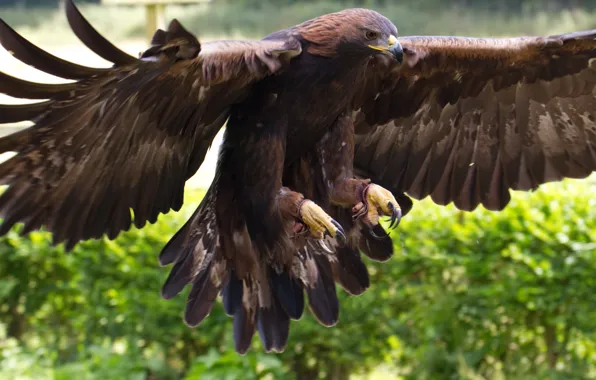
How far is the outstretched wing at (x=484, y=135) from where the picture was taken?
414 centimetres

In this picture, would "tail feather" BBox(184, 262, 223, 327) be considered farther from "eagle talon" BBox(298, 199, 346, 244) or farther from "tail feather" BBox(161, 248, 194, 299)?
"eagle talon" BBox(298, 199, 346, 244)

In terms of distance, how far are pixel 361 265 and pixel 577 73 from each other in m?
1.27

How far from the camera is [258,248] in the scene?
368 centimetres

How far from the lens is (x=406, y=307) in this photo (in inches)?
228

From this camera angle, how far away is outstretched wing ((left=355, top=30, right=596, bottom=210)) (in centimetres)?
414

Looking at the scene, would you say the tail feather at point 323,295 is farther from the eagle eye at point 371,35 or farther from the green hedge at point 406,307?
the green hedge at point 406,307

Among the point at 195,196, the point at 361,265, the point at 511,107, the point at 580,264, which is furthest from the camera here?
the point at 195,196

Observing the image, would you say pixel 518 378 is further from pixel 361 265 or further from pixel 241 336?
pixel 241 336

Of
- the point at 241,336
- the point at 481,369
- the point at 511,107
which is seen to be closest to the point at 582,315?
the point at 481,369

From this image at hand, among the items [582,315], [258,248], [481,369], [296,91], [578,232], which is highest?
[296,91]

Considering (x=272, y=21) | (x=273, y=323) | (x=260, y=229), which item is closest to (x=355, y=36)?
(x=260, y=229)

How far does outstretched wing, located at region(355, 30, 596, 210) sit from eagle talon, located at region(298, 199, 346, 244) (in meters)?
0.94

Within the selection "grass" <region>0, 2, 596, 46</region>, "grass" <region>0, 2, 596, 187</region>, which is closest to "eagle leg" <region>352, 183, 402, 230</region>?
"grass" <region>0, 2, 596, 187</region>

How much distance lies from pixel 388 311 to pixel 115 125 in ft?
9.74
